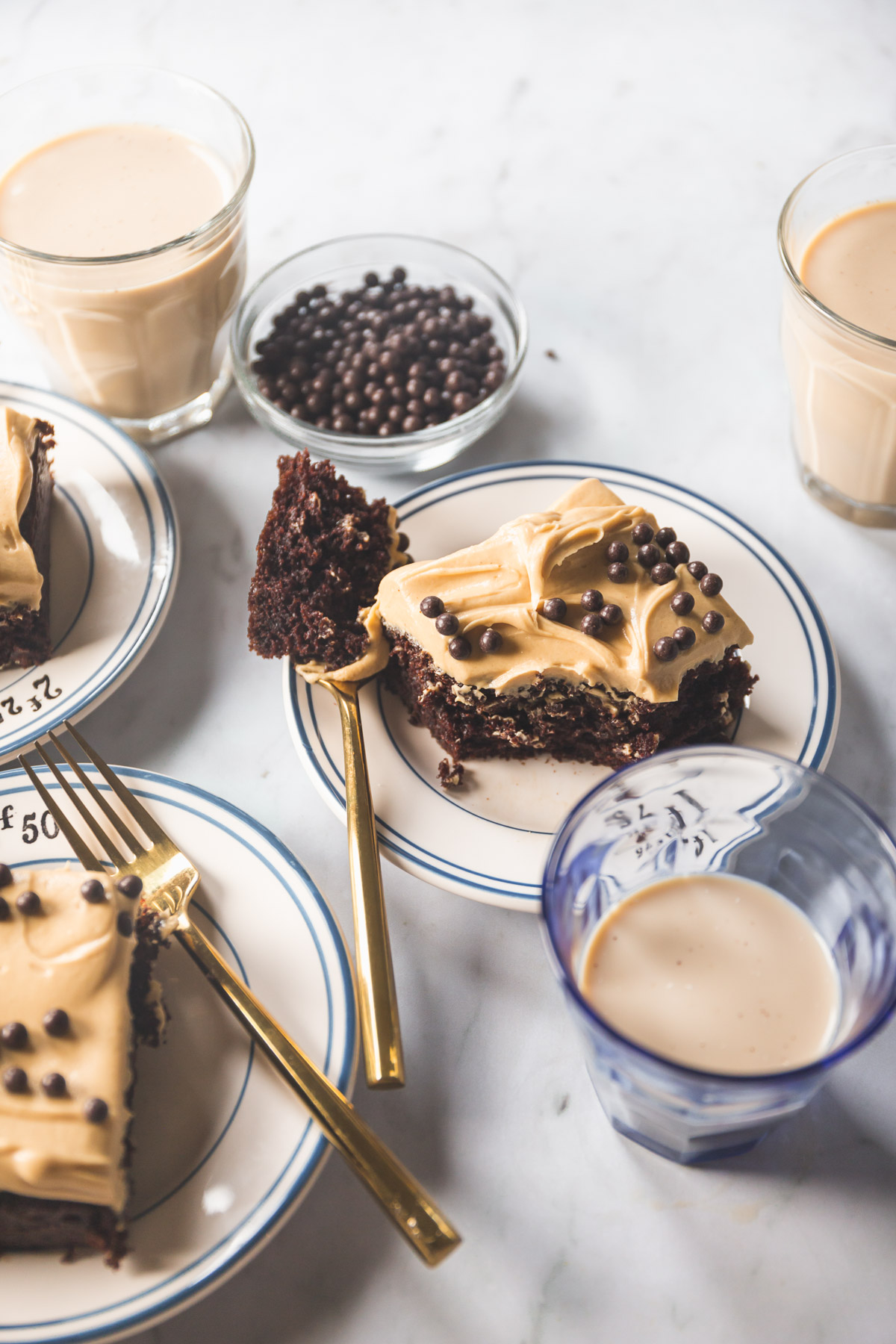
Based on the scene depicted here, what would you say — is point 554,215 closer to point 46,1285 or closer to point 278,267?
point 278,267

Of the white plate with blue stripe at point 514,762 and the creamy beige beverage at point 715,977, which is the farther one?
the white plate with blue stripe at point 514,762

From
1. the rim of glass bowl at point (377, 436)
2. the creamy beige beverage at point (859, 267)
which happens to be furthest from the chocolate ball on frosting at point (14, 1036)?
the creamy beige beverage at point (859, 267)

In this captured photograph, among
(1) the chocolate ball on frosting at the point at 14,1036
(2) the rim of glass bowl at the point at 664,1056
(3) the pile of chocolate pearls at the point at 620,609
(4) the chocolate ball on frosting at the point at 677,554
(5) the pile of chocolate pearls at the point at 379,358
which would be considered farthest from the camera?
(5) the pile of chocolate pearls at the point at 379,358

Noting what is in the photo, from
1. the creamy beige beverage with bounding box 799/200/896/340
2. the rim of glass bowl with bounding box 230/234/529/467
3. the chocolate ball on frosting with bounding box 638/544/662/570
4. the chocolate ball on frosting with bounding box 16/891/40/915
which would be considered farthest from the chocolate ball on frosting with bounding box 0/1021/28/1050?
the creamy beige beverage with bounding box 799/200/896/340

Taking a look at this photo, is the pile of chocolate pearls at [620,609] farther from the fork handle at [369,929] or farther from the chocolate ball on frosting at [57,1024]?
the chocolate ball on frosting at [57,1024]

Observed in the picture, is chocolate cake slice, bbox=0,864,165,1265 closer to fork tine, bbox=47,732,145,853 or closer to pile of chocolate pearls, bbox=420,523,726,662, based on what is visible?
fork tine, bbox=47,732,145,853

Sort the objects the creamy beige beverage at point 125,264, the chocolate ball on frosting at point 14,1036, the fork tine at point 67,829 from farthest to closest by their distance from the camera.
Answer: the creamy beige beverage at point 125,264 < the fork tine at point 67,829 < the chocolate ball on frosting at point 14,1036

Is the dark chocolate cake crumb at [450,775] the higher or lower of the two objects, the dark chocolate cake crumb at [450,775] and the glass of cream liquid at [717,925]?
the lower
